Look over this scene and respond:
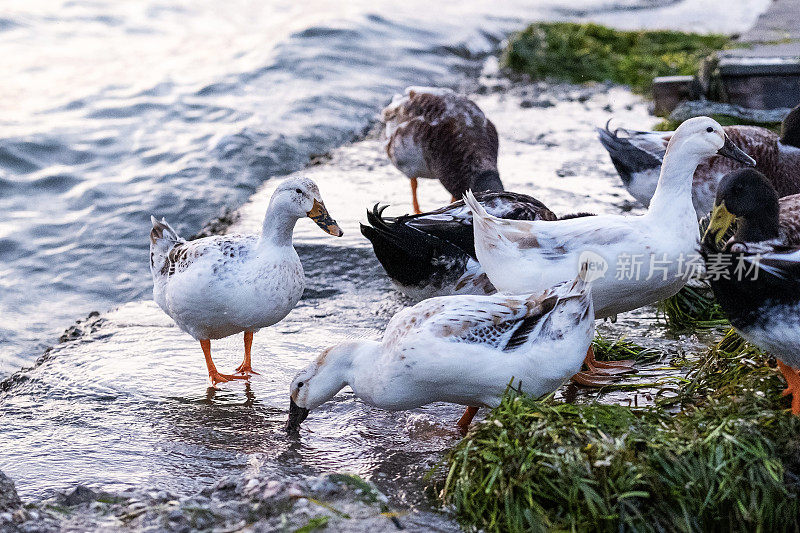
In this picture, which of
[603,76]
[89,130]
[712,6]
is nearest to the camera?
[89,130]

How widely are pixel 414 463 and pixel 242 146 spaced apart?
6.80m

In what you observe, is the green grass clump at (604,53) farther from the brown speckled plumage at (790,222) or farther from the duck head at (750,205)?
the duck head at (750,205)

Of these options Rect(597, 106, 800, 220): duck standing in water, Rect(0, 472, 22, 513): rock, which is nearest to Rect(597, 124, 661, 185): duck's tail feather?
Rect(597, 106, 800, 220): duck standing in water

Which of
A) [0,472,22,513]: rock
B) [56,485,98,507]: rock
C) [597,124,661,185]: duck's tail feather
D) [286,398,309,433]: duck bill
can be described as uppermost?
[597,124,661,185]: duck's tail feather

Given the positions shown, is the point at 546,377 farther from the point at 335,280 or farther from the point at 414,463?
the point at 335,280

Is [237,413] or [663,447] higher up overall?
[663,447]

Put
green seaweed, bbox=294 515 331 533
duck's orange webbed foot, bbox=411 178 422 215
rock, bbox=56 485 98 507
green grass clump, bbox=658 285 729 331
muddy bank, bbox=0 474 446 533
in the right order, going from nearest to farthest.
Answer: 1. green seaweed, bbox=294 515 331 533
2. muddy bank, bbox=0 474 446 533
3. rock, bbox=56 485 98 507
4. green grass clump, bbox=658 285 729 331
5. duck's orange webbed foot, bbox=411 178 422 215

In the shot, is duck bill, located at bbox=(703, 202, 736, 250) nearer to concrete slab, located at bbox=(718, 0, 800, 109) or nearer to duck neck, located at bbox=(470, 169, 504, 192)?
duck neck, located at bbox=(470, 169, 504, 192)

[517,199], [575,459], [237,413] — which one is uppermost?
[517,199]

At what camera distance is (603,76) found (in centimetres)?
1166

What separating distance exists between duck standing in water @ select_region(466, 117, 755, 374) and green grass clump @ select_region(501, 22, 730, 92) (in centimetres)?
656

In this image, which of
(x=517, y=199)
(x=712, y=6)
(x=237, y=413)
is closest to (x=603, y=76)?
(x=712, y=6)

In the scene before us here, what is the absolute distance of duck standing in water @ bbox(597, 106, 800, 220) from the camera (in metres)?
6.46

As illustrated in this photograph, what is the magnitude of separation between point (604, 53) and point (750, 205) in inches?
344
